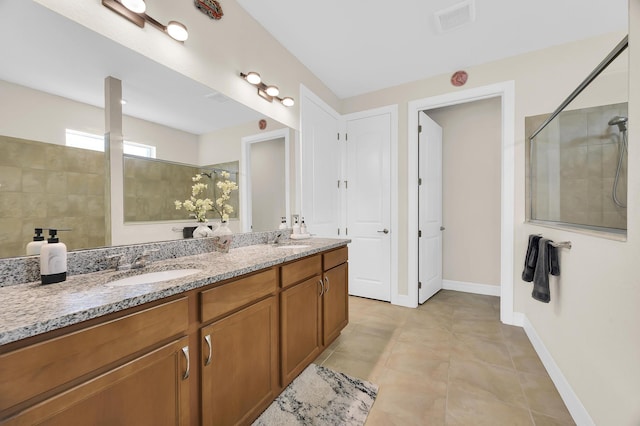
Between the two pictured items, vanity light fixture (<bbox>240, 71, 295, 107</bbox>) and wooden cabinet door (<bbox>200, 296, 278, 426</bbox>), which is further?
vanity light fixture (<bbox>240, 71, 295, 107</bbox>)

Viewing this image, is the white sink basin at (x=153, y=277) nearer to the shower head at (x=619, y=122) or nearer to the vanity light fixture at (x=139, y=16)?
the vanity light fixture at (x=139, y=16)

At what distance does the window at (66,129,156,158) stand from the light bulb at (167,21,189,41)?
64cm

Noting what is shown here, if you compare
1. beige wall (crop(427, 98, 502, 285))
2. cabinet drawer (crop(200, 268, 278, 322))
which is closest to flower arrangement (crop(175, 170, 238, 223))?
cabinet drawer (crop(200, 268, 278, 322))

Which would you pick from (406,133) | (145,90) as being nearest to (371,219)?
(406,133)

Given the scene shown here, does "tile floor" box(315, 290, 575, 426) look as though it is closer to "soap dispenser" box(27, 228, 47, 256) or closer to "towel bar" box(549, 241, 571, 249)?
"towel bar" box(549, 241, 571, 249)

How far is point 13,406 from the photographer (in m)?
0.60

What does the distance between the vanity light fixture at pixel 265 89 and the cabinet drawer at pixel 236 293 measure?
1474 millimetres

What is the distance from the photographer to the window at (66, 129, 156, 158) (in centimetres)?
115

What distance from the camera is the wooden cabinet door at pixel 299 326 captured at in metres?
1.57

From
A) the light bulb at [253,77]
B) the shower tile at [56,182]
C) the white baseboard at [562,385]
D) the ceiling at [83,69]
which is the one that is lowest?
the white baseboard at [562,385]

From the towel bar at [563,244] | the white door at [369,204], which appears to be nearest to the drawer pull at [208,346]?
the towel bar at [563,244]

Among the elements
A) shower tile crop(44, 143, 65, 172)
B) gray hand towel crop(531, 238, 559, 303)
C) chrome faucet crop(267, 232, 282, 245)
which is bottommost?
gray hand towel crop(531, 238, 559, 303)

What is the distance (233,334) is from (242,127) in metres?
1.47

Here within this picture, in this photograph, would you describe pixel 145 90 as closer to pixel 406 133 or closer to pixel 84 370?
pixel 84 370
